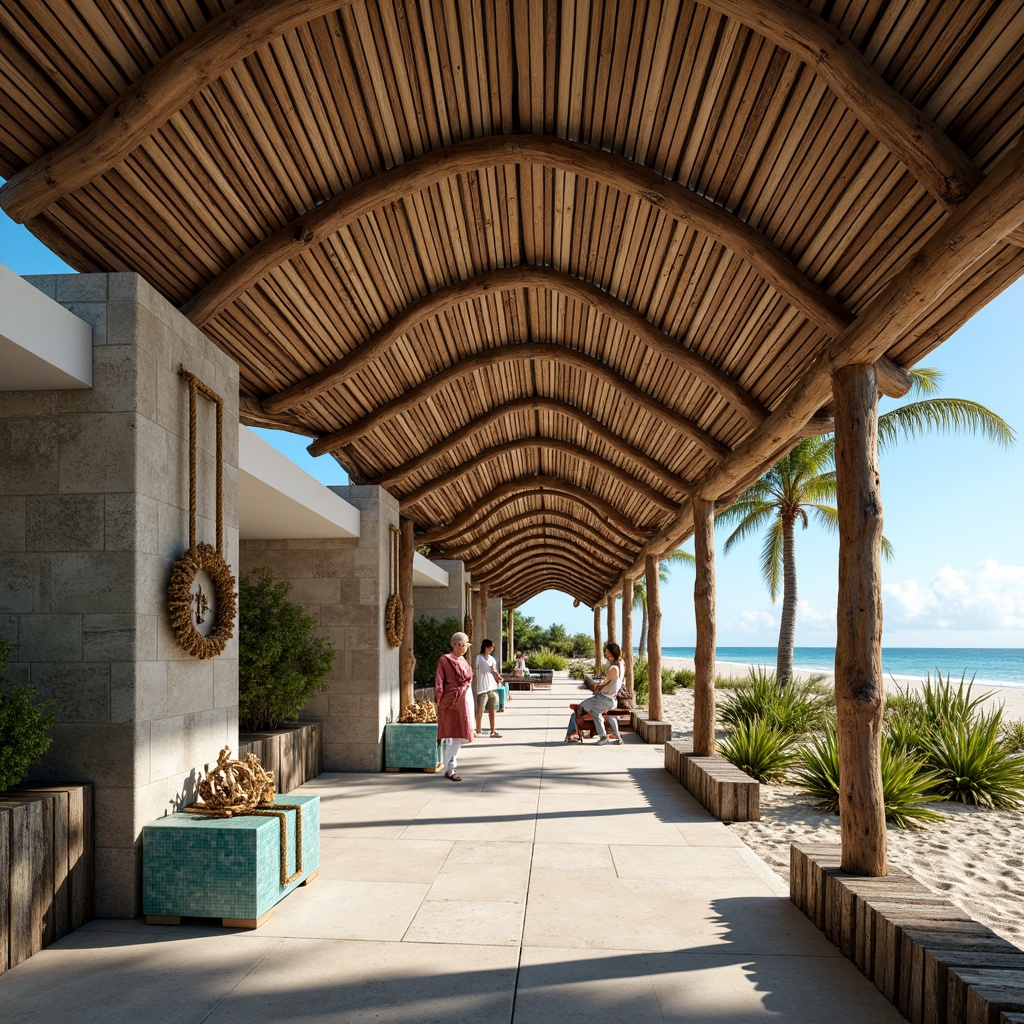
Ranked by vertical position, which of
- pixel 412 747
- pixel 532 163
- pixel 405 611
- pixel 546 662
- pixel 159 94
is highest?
pixel 532 163

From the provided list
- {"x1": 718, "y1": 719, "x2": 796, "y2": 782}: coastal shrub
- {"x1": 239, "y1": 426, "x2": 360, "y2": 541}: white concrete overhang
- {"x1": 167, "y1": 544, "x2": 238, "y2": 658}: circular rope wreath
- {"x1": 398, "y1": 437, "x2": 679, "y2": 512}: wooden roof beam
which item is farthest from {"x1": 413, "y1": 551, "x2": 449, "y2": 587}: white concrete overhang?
{"x1": 167, "y1": 544, "x2": 238, "y2": 658}: circular rope wreath

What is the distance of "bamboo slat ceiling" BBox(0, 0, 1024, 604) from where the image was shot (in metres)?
3.67

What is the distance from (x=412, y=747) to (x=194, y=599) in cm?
485

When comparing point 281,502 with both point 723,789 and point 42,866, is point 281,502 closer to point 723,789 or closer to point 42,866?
point 42,866

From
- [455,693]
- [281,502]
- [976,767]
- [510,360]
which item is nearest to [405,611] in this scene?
[455,693]

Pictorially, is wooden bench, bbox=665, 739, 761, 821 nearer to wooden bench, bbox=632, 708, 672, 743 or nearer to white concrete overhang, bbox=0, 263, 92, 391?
wooden bench, bbox=632, 708, 672, 743

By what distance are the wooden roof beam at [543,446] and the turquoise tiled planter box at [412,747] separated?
310cm

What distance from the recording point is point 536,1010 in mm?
3377

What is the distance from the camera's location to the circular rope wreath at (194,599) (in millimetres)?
4758

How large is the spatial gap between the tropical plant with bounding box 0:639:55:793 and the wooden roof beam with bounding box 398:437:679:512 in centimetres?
726

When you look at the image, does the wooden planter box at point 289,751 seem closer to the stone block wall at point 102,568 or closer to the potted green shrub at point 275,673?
the potted green shrub at point 275,673

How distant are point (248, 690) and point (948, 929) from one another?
19.6ft

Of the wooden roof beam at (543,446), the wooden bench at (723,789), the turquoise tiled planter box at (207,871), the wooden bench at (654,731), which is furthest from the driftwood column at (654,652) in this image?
the turquoise tiled planter box at (207,871)

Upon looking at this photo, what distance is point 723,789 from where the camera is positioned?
23.1 feet
